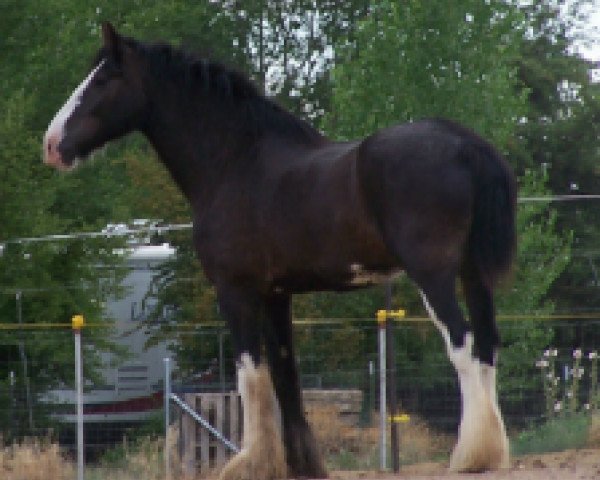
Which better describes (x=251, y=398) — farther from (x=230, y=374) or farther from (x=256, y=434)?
(x=230, y=374)

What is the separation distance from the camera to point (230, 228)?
7.81 m

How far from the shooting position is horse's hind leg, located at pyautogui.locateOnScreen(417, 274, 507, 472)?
273 inches

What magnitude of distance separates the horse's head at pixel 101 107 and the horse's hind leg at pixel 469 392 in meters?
2.42

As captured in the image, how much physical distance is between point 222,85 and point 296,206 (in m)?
1.24

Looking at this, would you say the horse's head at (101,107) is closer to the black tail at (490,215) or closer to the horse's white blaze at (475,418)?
the black tail at (490,215)

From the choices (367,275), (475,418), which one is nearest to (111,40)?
(367,275)

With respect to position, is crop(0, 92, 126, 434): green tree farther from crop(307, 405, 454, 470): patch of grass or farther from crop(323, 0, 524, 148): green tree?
crop(307, 405, 454, 470): patch of grass

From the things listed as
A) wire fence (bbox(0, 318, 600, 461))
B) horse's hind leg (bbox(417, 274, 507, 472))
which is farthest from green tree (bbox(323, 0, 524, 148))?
horse's hind leg (bbox(417, 274, 507, 472))

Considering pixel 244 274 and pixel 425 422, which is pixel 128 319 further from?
pixel 244 274

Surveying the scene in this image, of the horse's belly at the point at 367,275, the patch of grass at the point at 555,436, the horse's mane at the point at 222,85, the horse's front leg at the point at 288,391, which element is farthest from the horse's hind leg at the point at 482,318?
the patch of grass at the point at 555,436

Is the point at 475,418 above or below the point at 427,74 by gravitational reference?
below

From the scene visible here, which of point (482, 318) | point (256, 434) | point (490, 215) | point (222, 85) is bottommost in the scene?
point (256, 434)

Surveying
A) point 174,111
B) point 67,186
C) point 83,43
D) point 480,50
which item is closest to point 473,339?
point 174,111

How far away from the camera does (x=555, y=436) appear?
1196 centimetres
